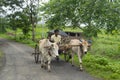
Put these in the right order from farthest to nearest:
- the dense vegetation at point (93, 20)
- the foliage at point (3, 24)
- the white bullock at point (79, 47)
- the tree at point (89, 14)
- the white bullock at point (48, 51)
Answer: the foliage at point (3, 24) < the tree at point (89, 14) < the dense vegetation at point (93, 20) < the white bullock at point (79, 47) < the white bullock at point (48, 51)

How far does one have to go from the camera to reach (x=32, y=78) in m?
11.3

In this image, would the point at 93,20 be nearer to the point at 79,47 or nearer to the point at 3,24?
the point at 79,47

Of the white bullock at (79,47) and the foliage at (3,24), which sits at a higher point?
the foliage at (3,24)

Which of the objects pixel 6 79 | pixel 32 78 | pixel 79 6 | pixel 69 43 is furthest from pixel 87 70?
pixel 79 6

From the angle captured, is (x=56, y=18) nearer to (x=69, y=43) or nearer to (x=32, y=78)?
(x=69, y=43)

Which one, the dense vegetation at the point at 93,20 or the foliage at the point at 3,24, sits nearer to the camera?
the dense vegetation at the point at 93,20

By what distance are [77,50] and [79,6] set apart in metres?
5.82

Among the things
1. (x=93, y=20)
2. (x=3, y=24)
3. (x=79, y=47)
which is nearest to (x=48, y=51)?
(x=79, y=47)

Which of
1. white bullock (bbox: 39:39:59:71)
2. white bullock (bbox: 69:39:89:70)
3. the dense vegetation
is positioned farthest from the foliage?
white bullock (bbox: 39:39:59:71)

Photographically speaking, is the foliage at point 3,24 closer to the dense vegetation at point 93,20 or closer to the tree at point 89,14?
the dense vegetation at point 93,20

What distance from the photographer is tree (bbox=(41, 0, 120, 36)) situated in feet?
57.0

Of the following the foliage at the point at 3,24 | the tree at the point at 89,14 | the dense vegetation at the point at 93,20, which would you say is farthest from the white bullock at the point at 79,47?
the foliage at the point at 3,24

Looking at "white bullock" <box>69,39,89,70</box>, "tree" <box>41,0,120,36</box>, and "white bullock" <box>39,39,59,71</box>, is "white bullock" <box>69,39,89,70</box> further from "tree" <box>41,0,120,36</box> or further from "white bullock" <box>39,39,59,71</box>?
"tree" <box>41,0,120,36</box>

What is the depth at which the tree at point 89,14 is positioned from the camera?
17375 mm
